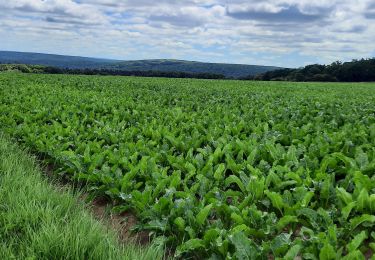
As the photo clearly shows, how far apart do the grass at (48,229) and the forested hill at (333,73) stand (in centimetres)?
7000

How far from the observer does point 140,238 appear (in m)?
4.12

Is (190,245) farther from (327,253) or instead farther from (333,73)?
(333,73)

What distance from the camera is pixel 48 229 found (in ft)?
11.7

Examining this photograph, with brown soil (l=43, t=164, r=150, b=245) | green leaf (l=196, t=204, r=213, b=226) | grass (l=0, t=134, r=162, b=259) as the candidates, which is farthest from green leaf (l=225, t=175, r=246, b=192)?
grass (l=0, t=134, r=162, b=259)

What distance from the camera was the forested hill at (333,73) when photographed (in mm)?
72625

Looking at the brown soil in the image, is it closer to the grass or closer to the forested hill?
the grass

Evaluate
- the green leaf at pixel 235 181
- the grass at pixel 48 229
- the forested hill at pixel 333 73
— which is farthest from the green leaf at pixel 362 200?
the forested hill at pixel 333 73

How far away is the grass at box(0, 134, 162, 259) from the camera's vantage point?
335 centimetres

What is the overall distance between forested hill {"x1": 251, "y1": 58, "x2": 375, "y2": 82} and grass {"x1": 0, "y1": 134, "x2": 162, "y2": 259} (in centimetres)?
7000

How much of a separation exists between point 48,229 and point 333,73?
77.0 metres

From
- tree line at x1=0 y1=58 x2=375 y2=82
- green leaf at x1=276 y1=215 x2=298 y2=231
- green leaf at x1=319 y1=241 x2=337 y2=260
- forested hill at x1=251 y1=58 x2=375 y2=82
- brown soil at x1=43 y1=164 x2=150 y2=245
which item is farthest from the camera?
forested hill at x1=251 y1=58 x2=375 y2=82

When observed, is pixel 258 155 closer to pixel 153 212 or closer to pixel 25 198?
pixel 153 212

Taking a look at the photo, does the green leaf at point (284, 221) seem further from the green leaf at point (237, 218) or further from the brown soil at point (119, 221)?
the brown soil at point (119, 221)

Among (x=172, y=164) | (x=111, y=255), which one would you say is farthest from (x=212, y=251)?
(x=172, y=164)
